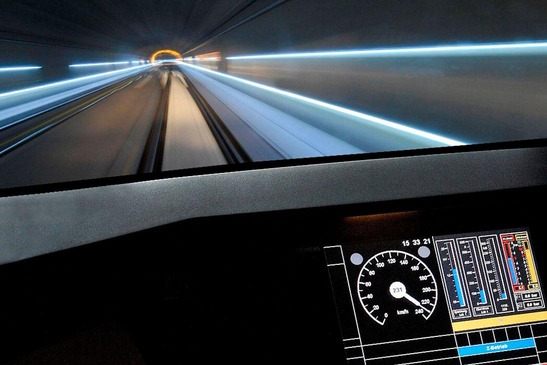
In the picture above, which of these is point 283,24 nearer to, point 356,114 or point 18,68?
point 356,114

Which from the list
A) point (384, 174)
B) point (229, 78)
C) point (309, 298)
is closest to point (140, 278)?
point (309, 298)

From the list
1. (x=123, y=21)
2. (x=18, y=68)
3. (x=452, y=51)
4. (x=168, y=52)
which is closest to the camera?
(x=18, y=68)

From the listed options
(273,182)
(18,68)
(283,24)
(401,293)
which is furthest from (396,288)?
(18,68)

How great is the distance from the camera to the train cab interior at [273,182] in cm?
148

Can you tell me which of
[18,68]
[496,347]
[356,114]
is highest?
[18,68]

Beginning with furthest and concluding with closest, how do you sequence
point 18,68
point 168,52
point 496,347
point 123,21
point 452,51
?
point 496,347 → point 452,51 → point 168,52 → point 123,21 → point 18,68

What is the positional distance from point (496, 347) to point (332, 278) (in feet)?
1.58

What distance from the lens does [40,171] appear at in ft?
4.74

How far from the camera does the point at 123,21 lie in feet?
4.80

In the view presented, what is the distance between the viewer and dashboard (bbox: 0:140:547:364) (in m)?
1.70

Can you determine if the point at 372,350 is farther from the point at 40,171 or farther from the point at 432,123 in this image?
the point at 40,171

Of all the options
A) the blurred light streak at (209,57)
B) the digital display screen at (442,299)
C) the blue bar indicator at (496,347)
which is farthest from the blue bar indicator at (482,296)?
the blurred light streak at (209,57)

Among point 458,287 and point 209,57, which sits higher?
point 209,57

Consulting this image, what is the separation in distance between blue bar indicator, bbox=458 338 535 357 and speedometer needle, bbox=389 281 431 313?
0.14 metres
